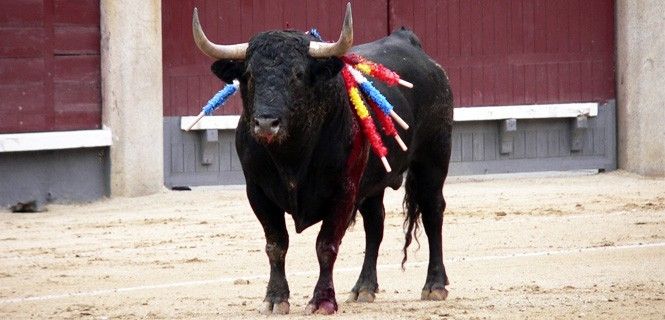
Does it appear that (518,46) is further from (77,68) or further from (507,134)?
(77,68)

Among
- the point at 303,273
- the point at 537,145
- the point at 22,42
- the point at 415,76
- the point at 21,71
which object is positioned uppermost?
the point at 22,42

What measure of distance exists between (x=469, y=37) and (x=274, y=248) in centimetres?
861

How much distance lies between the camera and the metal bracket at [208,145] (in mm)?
14609

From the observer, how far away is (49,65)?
1348cm

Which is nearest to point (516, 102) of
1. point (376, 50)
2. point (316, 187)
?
point (376, 50)

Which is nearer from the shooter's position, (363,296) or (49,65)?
(363,296)

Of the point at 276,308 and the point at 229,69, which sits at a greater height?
the point at 229,69

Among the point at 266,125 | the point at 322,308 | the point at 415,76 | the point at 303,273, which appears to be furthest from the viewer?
the point at 303,273

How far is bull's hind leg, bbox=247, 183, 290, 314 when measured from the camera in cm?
754

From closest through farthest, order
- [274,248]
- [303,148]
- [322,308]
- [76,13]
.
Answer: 1. [322,308]
2. [303,148]
3. [274,248]
4. [76,13]

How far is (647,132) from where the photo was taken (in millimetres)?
16219

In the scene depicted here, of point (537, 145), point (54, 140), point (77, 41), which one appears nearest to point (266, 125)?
point (54, 140)

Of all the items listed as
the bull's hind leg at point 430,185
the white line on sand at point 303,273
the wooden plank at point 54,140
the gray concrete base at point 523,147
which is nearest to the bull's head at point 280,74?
the bull's hind leg at point 430,185

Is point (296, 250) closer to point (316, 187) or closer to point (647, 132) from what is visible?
point (316, 187)
